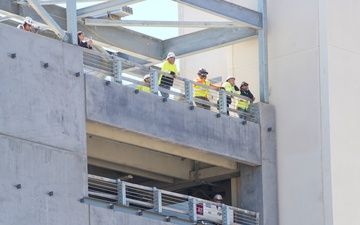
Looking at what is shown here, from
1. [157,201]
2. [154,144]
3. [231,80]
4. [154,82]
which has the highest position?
[231,80]

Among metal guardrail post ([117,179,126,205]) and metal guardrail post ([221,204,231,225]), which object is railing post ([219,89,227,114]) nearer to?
metal guardrail post ([221,204,231,225])

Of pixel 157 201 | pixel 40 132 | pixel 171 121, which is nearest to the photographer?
pixel 40 132

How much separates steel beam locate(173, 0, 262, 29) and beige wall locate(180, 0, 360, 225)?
1.82ft

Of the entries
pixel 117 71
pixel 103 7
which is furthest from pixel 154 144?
pixel 103 7

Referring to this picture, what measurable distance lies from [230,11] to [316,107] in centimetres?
372

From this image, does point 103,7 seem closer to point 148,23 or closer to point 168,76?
point 148,23

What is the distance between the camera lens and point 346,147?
125ft

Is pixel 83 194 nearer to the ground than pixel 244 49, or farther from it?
nearer to the ground

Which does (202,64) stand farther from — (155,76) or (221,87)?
(155,76)

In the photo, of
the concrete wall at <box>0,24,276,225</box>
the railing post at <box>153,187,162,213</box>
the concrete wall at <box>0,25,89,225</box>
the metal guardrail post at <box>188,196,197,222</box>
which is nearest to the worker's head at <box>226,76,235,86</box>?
the metal guardrail post at <box>188,196,197,222</box>

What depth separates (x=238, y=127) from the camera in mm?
38281

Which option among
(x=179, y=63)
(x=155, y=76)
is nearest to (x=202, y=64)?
(x=179, y=63)

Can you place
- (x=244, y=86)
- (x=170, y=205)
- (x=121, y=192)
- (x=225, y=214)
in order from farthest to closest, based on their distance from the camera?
(x=244, y=86) → (x=225, y=214) → (x=170, y=205) → (x=121, y=192)

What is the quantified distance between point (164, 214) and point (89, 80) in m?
4.20
